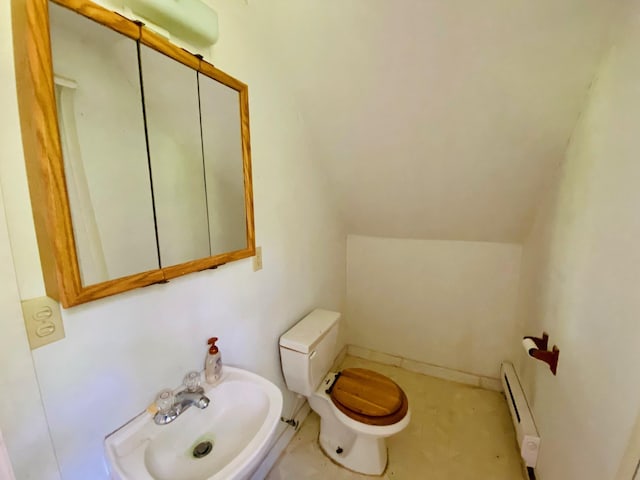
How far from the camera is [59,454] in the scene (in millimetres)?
729

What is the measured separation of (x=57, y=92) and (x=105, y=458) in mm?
1013

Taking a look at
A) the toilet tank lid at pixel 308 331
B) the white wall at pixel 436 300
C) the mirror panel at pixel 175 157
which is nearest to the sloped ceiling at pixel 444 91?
the white wall at pixel 436 300

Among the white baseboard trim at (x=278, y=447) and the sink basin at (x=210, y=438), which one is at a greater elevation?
the sink basin at (x=210, y=438)

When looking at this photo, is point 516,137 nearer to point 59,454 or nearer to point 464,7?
point 464,7

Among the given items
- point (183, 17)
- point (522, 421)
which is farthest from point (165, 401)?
point (522, 421)

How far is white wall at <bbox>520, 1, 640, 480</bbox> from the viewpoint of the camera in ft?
2.58

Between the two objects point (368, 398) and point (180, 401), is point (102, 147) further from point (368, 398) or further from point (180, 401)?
point (368, 398)

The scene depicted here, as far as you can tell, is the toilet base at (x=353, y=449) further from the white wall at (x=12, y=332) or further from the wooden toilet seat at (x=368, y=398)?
the white wall at (x=12, y=332)

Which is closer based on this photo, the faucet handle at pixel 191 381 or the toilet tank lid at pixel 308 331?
the faucet handle at pixel 191 381

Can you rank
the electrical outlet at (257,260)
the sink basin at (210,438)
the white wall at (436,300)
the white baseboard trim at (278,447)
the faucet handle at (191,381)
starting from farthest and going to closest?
the white wall at (436,300) → the white baseboard trim at (278,447) → the electrical outlet at (257,260) → the faucet handle at (191,381) → the sink basin at (210,438)

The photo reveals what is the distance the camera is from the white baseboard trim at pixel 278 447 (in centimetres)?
148

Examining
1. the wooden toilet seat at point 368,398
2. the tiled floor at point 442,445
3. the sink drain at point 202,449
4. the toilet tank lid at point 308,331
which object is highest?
the toilet tank lid at point 308,331

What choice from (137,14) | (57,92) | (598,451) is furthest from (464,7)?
(598,451)

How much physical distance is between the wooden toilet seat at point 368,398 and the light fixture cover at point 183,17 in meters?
1.76
